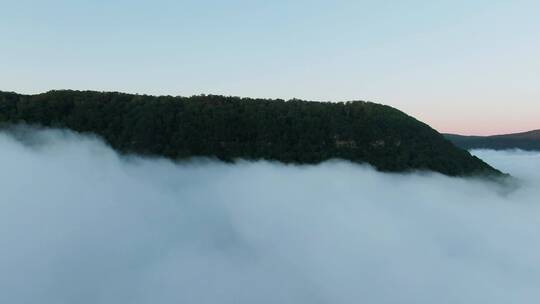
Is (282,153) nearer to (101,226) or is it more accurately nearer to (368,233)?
(368,233)

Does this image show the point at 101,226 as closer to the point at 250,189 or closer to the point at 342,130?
the point at 250,189

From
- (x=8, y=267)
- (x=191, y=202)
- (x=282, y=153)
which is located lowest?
(x=8, y=267)

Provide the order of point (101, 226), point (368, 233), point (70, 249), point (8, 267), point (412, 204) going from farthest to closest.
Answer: point (412, 204)
point (368, 233)
point (101, 226)
point (70, 249)
point (8, 267)

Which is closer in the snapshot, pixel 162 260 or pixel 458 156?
pixel 162 260

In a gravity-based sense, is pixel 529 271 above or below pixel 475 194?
below

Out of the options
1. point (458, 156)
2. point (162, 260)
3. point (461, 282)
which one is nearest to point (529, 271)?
point (461, 282)

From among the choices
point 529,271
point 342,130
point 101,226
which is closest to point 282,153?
point 342,130

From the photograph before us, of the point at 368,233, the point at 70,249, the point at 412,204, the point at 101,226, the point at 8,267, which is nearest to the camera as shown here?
the point at 8,267
